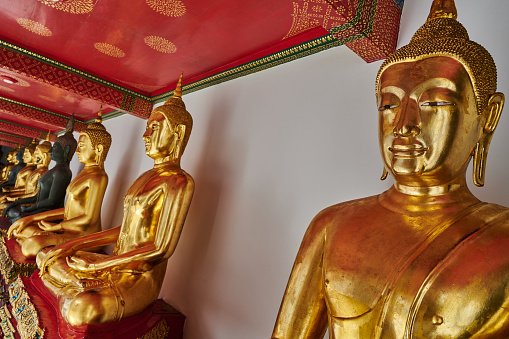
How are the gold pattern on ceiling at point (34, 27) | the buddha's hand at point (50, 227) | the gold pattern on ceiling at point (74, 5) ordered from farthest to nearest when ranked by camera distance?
the buddha's hand at point (50, 227) < the gold pattern on ceiling at point (34, 27) < the gold pattern on ceiling at point (74, 5)

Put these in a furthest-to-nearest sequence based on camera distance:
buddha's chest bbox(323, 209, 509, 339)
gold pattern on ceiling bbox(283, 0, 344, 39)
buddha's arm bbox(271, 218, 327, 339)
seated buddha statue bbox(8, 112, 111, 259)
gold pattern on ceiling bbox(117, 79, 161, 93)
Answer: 1. gold pattern on ceiling bbox(117, 79, 161, 93)
2. seated buddha statue bbox(8, 112, 111, 259)
3. gold pattern on ceiling bbox(283, 0, 344, 39)
4. buddha's arm bbox(271, 218, 327, 339)
5. buddha's chest bbox(323, 209, 509, 339)

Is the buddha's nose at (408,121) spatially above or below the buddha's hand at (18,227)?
above

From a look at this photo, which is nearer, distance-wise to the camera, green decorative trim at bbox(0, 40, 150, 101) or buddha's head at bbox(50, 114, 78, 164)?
green decorative trim at bbox(0, 40, 150, 101)

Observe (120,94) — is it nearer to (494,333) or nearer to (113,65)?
(113,65)

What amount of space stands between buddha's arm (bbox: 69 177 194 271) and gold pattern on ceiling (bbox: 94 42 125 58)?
1.13 metres

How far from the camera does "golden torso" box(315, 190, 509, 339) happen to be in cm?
83

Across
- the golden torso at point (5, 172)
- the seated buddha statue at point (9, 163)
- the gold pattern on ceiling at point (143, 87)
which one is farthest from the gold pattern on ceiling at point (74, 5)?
the golden torso at point (5, 172)

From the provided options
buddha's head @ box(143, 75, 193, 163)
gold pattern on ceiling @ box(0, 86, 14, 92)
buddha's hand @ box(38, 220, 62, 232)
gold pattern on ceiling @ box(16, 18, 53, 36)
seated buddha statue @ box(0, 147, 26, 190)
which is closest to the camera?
buddha's head @ box(143, 75, 193, 163)

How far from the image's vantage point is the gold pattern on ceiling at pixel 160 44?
2305mm

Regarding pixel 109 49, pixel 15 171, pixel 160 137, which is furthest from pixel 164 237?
pixel 15 171

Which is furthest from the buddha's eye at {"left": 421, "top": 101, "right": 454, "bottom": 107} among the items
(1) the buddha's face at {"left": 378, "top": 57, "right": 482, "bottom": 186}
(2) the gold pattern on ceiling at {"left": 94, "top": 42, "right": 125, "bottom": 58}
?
(2) the gold pattern on ceiling at {"left": 94, "top": 42, "right": 125, "bottom": 58}

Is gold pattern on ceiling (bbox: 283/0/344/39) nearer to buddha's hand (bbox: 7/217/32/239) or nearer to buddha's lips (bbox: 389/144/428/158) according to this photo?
buddha's lips (bbox: 389/144/428/158)

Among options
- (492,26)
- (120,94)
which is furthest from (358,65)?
(120,94)

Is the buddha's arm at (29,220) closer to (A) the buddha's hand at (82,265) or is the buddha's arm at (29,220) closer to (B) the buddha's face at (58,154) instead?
(B) the buddha's face at (58,154)
